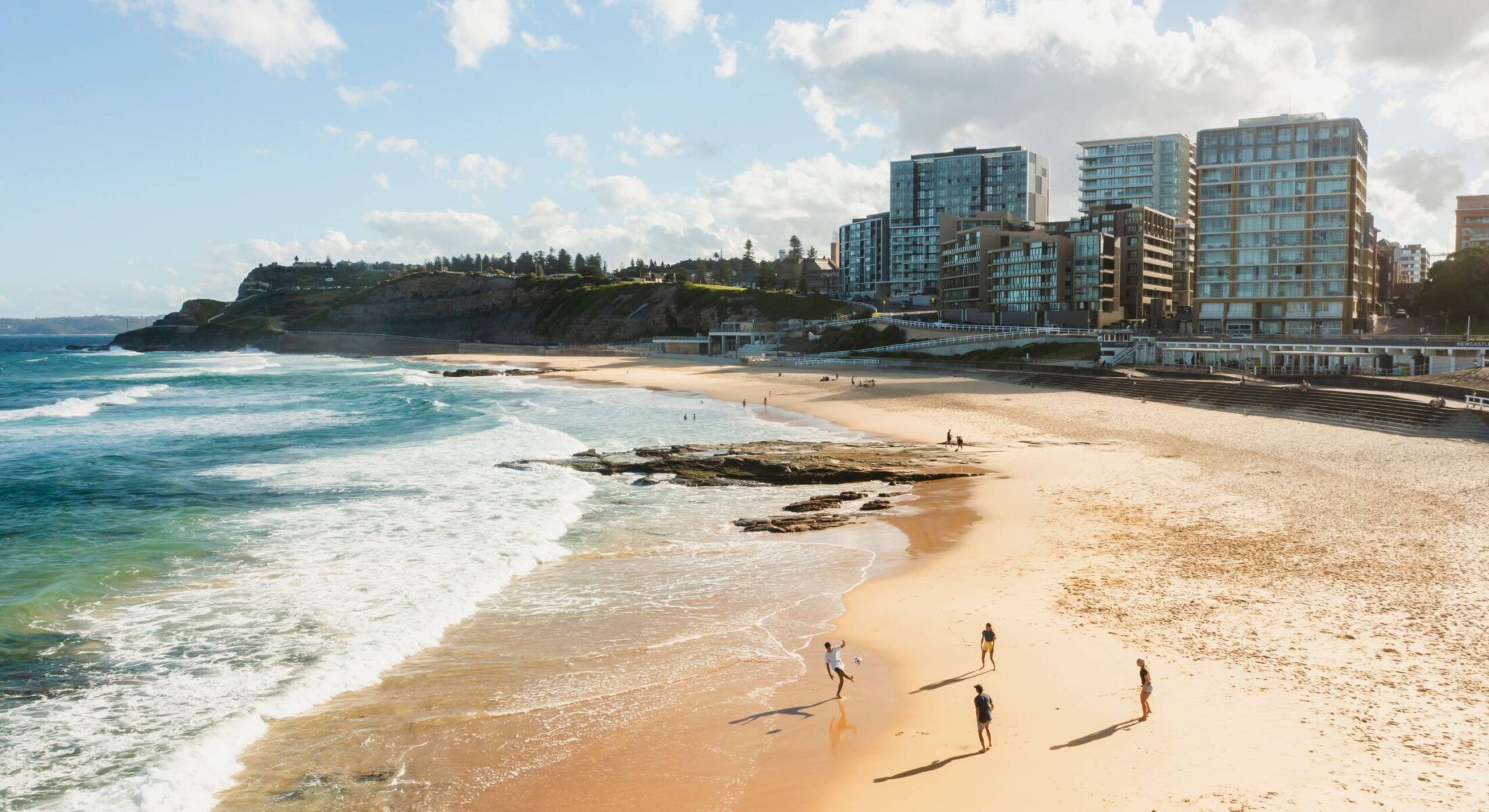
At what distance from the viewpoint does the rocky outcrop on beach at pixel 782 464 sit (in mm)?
32344

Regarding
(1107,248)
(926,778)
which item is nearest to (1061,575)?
(926,778)

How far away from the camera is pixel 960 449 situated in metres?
37.8

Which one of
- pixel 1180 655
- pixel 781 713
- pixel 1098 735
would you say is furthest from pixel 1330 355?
pixel 781 713

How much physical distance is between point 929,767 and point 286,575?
1640cm

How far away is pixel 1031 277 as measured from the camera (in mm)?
105125

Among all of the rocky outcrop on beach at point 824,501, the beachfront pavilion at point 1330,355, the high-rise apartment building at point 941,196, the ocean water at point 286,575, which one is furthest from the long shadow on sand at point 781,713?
the high-rise apartment building at point 941,196

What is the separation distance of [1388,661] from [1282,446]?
24.3m

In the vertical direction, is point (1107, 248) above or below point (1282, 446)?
above

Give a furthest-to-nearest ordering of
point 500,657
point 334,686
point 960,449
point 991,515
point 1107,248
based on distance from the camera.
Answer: point 1107,248 → point 960,449 → point 991,515 → point 500,657 → point 334,686

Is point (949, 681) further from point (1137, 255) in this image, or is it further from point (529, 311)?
point (529, 311)

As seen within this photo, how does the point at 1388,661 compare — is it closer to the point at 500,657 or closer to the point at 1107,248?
the point at 500,657

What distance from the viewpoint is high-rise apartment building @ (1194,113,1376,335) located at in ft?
263

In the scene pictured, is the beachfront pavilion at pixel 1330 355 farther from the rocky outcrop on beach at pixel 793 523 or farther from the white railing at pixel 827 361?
the rocky outcrop on beach at pixel 793 523

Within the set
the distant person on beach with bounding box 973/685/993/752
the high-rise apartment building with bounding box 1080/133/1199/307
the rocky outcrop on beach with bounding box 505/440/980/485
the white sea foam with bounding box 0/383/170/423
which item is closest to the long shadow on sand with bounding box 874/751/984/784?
the distant person on beach with bounding box 973/685/993/752
